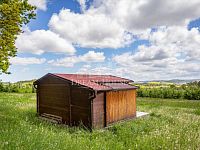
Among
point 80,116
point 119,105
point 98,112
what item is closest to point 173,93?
point 119,105

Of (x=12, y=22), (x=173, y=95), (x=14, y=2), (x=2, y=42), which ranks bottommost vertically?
(x=173, y=95)

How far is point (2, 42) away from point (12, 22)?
6.10 ft

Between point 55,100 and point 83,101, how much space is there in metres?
3.10

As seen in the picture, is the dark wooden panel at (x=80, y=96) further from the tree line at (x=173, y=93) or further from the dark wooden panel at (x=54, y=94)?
the tree line at (x=173, y=93)

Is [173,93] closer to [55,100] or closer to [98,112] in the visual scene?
[55,100]

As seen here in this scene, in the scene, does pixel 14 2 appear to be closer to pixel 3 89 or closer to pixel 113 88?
pixel 113 88

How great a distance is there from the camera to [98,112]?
14523 mm

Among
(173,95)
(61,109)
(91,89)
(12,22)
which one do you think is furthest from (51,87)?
(173,95)

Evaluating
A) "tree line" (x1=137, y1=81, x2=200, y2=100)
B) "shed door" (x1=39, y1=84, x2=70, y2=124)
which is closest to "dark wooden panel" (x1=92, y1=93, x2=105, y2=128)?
"shed door" (x1=39, y1=84, x2=70, y2=124)

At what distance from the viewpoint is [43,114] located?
1822cm

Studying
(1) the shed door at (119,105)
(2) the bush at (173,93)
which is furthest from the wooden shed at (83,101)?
(2) the bush at (173,93)

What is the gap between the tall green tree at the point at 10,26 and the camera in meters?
17.9

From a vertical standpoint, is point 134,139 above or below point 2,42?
below

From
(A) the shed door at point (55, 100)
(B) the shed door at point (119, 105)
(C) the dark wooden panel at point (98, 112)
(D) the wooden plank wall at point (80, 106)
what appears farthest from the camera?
(A) the shed door at point (55, 100)
